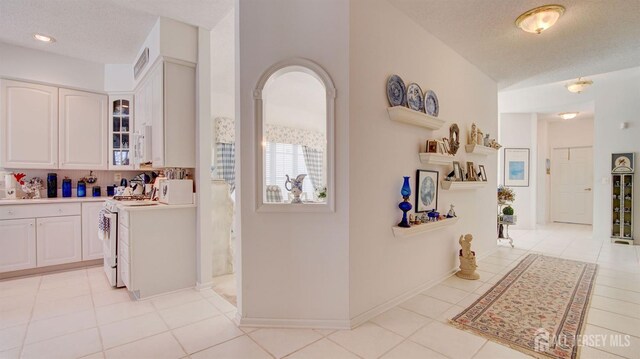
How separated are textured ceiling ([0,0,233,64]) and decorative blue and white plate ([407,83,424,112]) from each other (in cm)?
188

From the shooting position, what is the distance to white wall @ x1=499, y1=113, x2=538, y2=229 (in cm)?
662

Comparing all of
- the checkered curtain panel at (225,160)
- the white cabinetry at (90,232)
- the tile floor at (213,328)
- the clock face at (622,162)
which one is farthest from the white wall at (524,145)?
the white cabinetry at (90,232)

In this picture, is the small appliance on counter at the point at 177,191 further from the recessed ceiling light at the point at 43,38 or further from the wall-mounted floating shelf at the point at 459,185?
the wall-mounted floating shelf at the point at 459,185

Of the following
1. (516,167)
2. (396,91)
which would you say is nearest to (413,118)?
(396,91)

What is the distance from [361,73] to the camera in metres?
2.34

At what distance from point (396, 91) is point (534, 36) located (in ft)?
6.43

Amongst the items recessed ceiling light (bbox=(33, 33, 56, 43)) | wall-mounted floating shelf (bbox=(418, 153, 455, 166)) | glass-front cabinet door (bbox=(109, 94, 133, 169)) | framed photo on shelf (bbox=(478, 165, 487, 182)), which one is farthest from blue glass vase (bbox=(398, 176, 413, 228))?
recessed ceiling light (bbox=(33, 33, 56, 43))

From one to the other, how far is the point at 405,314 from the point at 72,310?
2.94 metres

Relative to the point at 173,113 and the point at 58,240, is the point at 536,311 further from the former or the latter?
the point at 58,240

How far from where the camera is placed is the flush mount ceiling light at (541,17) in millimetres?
2666

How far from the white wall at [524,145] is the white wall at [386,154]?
4.29 meters

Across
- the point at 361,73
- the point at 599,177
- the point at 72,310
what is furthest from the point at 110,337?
the point at 599,177

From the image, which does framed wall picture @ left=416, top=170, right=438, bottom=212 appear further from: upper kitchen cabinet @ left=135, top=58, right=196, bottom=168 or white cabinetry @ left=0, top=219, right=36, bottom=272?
white cabinetry @ left=0, top=219, right=36, bottom=272

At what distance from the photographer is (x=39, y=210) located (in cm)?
354
